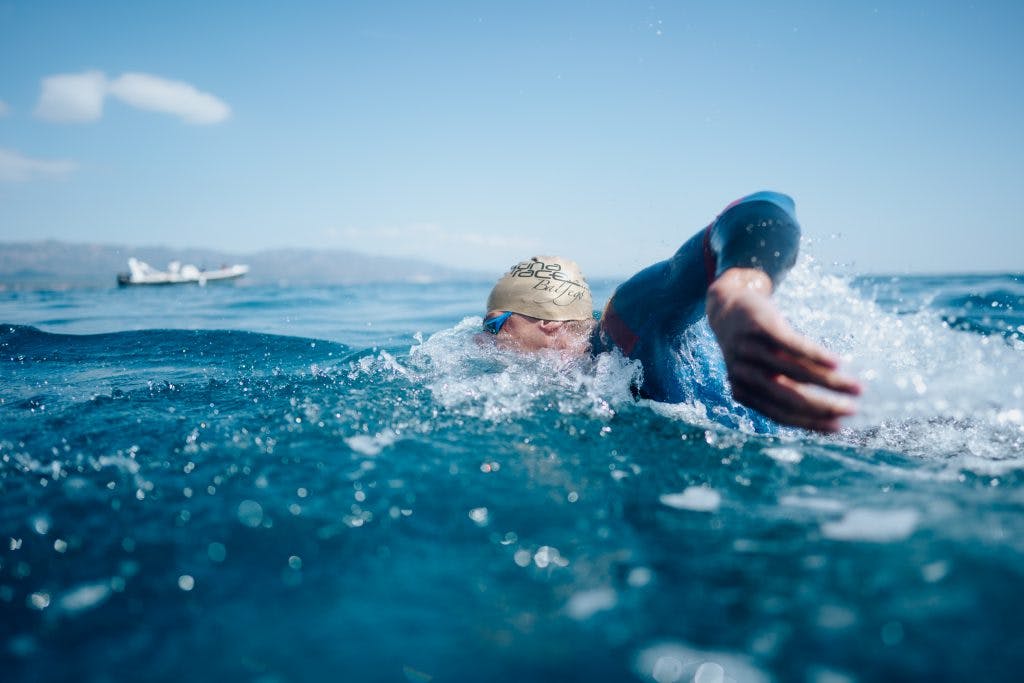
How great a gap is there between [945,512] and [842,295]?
440cm

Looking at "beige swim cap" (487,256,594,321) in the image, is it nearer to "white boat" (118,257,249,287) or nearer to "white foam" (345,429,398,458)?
"white foam" (345,429,398,458)

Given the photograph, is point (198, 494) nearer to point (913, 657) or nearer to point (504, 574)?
point (504, 574)

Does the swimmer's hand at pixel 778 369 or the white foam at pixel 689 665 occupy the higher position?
the swimmer's hand at pixel 778 369

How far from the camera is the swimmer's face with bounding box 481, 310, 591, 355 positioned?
4309mm

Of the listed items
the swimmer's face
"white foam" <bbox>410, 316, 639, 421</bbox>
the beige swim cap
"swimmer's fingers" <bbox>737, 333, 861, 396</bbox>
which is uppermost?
the beige swim cap

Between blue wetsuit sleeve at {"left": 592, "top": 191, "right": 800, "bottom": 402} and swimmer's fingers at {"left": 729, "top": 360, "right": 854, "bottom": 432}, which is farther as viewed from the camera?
blue wetsuit sleeve at {"left": 592, "top": 191, "right": 800, "bottom": 402}

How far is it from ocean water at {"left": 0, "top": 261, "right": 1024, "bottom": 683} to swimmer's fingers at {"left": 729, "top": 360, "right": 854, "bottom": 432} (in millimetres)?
417

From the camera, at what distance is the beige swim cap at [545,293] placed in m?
4.34

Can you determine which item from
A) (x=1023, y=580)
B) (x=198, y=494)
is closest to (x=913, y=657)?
(x=1023, y=580)

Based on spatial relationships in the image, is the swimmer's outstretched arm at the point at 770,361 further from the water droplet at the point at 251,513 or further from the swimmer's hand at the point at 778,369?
the water droplet at the point at 251,513

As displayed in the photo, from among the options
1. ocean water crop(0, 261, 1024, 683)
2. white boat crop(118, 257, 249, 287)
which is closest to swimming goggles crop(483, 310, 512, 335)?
ocean water crop(0, 261, 1024, 683)

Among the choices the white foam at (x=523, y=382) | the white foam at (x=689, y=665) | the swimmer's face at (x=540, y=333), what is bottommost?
the white foam at (x=689, y=665)

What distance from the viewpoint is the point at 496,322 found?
443 centimetres

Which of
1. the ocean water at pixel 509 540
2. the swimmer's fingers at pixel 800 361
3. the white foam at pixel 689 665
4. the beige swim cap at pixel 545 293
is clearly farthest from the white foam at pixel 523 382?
the white foam at pixel 689 665
